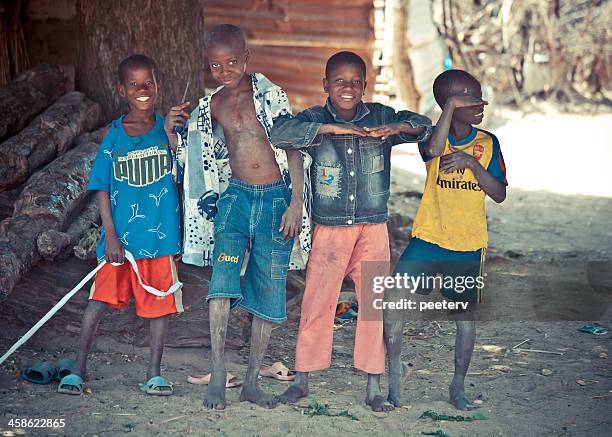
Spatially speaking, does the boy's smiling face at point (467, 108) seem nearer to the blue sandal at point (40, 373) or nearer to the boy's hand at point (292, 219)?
the boy's hand at point (292, 219)

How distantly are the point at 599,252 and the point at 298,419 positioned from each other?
12.4 feet

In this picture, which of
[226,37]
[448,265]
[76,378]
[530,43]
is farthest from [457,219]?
[530,43]

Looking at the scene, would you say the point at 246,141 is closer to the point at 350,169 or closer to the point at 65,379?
the point at 350,169

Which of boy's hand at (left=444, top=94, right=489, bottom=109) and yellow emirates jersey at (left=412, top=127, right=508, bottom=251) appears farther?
yellow emirates jersey at (left=412, top=127, right=508, bottom=251)

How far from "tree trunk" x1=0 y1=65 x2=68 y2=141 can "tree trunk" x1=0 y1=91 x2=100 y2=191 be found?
0.17 m

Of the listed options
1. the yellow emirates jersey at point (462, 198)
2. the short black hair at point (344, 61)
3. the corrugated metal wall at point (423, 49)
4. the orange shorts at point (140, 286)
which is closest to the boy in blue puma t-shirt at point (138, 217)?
the orange shorts at point (140, 286)

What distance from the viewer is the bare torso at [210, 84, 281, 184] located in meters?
3.82

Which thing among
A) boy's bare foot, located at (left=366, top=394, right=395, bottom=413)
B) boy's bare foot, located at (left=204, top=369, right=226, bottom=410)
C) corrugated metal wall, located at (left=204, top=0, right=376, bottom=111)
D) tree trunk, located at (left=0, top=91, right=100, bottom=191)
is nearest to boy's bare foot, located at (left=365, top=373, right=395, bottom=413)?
boy's bare foot, located at (left=366, top=394, right=395, bottom=413)

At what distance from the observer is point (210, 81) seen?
11.0 m

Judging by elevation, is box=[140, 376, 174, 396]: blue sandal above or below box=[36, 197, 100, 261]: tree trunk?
below

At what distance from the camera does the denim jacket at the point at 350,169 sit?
378 centimetres

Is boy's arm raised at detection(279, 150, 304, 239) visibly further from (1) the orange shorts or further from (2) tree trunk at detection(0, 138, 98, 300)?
(2) tree trunk at detection(0, 138, 98, 300)

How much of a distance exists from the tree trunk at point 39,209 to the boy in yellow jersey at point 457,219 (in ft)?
6.17

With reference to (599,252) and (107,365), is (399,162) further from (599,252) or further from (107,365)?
(107,365)
